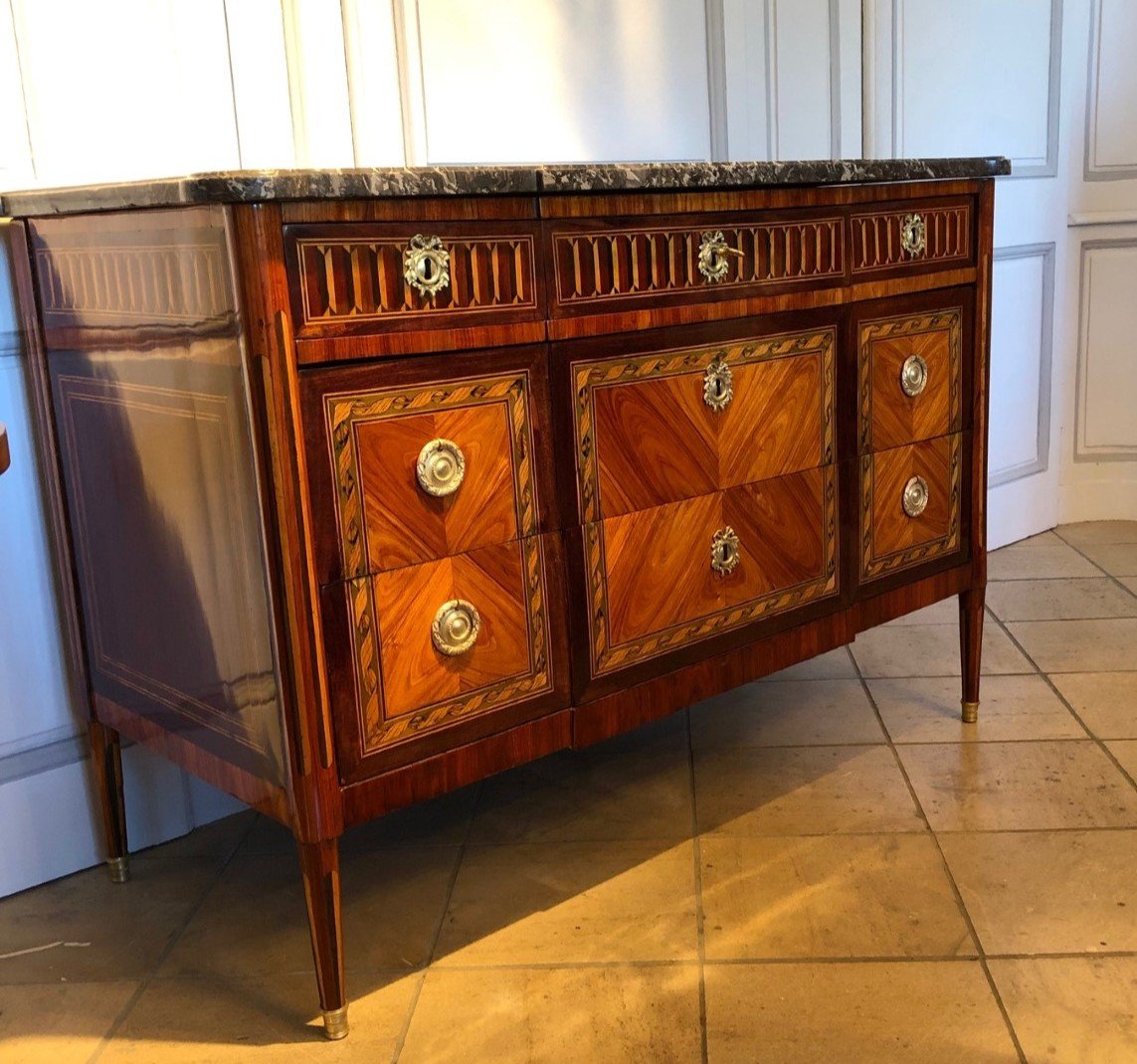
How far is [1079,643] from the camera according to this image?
282 centimetres

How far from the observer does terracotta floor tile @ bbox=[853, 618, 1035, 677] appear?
2.71 meters

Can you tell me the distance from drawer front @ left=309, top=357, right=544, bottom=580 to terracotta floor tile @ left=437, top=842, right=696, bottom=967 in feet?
1.89

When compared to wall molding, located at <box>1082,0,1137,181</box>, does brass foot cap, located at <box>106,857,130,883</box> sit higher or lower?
lower

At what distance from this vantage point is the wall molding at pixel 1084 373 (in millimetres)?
3738

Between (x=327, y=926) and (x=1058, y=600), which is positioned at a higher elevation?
(x=327, y=926)

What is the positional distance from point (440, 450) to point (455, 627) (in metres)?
0.22

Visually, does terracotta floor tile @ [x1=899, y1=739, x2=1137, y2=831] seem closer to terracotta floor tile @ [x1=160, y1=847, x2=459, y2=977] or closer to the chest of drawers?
the chest of drawers

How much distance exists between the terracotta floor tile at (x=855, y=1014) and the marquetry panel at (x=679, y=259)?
2.96ft

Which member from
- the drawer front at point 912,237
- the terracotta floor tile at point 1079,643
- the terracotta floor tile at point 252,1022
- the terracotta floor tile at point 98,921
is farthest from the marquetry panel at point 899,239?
the terracotta floor tile at point 98,921

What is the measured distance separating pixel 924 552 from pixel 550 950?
3.30 feet

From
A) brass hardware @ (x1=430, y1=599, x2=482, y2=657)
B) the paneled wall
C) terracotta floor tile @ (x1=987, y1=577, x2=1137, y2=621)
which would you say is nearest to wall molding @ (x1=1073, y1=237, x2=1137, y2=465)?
the paneled wall

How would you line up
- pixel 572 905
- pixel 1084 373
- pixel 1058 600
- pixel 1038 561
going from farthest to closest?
pixel 1084 373 → pixel 1038 561 → pixel 1058 600 → pixel 572 905

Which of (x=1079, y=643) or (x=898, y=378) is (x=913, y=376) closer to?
(x=898, y=378)

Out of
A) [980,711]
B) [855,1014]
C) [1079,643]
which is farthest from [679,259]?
[1079,643]
